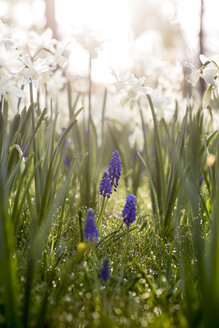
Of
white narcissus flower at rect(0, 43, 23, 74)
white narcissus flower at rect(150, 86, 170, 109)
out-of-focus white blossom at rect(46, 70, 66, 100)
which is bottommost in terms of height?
white narcissus flower at rect(0, 43, 23, 74)

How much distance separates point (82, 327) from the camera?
1301mm

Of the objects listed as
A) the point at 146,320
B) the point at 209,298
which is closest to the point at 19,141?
the point at 146,320

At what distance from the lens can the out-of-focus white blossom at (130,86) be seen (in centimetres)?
253

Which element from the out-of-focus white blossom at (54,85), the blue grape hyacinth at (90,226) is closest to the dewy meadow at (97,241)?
the blue grape hyacinth at (90,226)

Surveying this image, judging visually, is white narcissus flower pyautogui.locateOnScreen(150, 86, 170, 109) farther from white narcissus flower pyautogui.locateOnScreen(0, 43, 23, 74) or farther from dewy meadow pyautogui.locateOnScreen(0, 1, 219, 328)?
white narcissus flower pyautogui.locateOnScreen(0, 43, 23, 74)

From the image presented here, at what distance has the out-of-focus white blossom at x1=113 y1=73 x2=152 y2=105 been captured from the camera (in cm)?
253

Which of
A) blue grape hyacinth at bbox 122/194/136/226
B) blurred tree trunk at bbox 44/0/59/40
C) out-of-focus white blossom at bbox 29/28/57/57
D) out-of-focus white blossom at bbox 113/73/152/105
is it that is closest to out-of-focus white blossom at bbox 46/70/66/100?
out-of-focus white blossom at bbox 29/28/57/57

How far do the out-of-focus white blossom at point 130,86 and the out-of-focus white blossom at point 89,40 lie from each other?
37 cm

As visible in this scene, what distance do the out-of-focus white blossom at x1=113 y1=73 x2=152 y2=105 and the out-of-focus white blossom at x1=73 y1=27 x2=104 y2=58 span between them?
0.37 metres

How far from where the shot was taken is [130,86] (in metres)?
2.58

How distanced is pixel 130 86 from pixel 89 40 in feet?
1.79

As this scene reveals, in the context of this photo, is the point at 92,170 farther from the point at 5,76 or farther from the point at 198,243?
the point at 198,243

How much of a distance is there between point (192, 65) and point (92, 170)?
63.4 inches

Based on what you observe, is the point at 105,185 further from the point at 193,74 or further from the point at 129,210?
the point at 193,74
